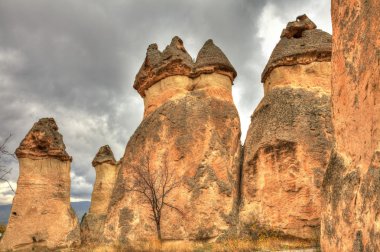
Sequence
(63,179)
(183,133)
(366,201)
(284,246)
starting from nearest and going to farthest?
(366,201)
(284,246)
(183,133)
(63,179)

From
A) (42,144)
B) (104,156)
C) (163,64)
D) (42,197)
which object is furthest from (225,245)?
(104,156)

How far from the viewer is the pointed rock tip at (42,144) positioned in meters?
18.4

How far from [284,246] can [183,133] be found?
559 centimetres

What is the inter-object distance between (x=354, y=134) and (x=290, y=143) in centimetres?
632

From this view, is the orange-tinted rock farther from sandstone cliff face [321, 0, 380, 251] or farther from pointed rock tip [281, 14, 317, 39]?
sandstone cliff face [321, 0, 380, 251]

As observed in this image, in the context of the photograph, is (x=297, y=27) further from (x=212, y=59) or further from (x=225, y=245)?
(x=225, y=245)

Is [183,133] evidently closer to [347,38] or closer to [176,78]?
[176,78]

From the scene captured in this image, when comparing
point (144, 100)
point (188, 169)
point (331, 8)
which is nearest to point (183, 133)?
point (188, 169)

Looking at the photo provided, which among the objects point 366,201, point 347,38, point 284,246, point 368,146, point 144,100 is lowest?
point 284,246

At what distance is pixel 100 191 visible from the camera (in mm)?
27688

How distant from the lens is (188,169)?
13086 mm

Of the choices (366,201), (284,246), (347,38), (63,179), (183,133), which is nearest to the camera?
(366,201)

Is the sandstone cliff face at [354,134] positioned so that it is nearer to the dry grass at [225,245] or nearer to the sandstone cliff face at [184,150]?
the dry grass at [225,245]

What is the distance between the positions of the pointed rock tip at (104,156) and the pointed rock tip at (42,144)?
9.07m
